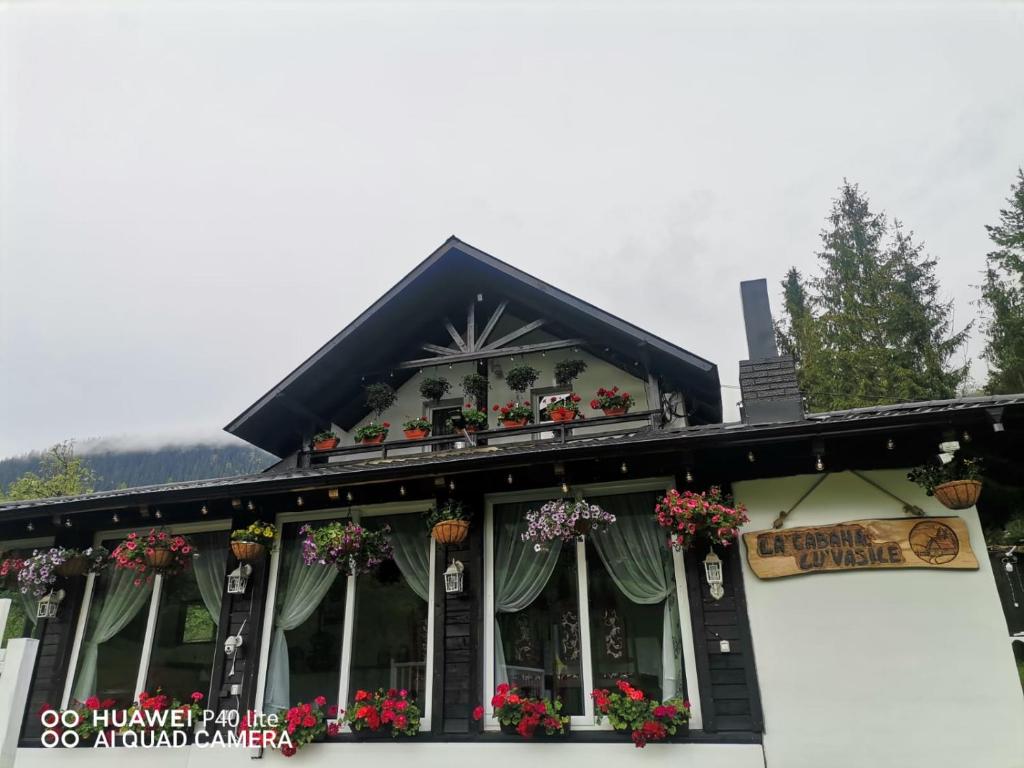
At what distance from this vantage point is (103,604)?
28.3 feet

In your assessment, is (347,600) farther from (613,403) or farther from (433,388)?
(613,403)

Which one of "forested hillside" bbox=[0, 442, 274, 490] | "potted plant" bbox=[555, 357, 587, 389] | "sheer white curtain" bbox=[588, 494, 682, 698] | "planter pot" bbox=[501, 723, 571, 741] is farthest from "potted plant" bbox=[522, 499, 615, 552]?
"forested hillside" bbox=[0, 442, 274, 490]

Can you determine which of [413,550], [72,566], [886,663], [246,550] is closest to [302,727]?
[246,550]

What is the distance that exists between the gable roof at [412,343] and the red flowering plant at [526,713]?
12.7 feet

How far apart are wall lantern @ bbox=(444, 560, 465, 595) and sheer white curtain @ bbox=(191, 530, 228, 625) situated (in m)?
2.96

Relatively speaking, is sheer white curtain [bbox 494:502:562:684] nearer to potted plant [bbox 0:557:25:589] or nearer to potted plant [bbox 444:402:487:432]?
potted plant [bbox 444:402:487:432]

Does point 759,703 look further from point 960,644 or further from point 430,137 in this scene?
point 430,137

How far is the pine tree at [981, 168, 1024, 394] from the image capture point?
65.0 feet

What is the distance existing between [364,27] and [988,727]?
1038 cm

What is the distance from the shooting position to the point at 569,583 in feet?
23.1

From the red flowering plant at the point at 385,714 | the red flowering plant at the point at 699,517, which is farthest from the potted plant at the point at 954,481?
the red flowering plant at the point at 385,714

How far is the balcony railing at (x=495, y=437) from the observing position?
7.84 metres

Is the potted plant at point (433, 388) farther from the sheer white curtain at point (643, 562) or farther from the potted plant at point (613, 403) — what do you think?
the sheer white curtain at point (643, 562)

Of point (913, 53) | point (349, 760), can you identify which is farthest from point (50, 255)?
point (913, 53)
